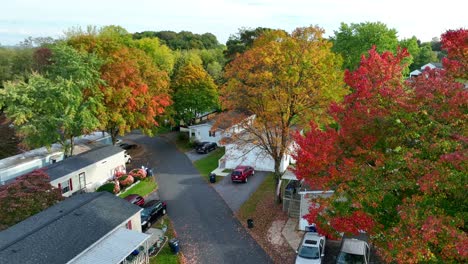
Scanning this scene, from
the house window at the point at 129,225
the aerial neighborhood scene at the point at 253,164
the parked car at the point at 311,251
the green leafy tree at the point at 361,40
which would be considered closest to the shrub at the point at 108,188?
the aerial neighborhood scene at the point at 253,164

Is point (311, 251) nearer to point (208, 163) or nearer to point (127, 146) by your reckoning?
point (208, 163)

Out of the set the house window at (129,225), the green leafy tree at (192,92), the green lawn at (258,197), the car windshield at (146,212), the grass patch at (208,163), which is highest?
the green leafy tree at (192,92)

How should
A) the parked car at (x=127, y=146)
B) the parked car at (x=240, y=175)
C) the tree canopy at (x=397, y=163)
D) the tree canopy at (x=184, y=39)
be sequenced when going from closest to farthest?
the tree canopy at (x=397, y=163) < the parked car at (x=240, y=175) < the parked car at (x=127, y=146) < the tree canopy at (x=184, y=39)

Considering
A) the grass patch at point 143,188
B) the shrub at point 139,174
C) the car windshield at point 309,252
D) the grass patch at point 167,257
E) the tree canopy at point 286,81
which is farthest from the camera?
the shrub at point 139,174

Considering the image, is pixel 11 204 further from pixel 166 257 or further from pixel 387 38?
pixel 387 38

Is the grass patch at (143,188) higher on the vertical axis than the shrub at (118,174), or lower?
lower

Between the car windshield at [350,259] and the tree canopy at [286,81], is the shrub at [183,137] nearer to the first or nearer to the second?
the tree canopy at [286,81]
